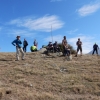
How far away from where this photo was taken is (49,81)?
38.7 feet

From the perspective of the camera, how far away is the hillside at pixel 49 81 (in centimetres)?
982

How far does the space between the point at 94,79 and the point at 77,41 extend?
7751 mm

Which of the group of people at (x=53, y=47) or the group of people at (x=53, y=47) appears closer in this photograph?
the group of people at (x=53, y=47)

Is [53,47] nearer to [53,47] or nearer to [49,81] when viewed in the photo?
[53,47]

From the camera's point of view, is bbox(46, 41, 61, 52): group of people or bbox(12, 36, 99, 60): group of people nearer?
bbox(12, 36, 99, 60): group of people

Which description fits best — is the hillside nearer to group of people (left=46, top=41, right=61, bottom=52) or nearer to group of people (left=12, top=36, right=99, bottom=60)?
group of people (left=12, top=36, right=99, bottom=60)

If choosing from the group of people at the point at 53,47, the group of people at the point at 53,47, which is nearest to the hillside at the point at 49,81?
the group of people at the point at 53,47

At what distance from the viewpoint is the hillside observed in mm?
9820

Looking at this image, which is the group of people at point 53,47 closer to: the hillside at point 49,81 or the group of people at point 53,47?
the group of people at point 53,47

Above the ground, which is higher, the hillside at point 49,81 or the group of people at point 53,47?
the group of people at point 53,47

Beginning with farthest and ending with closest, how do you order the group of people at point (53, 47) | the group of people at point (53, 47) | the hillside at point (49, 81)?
the group of people at point (53, 47) → the group of people at point (53, 47) → the hillside at point (49, 81)

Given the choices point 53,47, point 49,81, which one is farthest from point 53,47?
point 49,81

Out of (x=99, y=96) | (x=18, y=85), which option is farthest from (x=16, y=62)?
(x=99, y=96)

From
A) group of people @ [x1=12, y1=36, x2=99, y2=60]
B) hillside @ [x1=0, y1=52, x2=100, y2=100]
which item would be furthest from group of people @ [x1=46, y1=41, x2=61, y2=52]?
hillside @ [x1=0, y1=52, x2=100, y2=100]
